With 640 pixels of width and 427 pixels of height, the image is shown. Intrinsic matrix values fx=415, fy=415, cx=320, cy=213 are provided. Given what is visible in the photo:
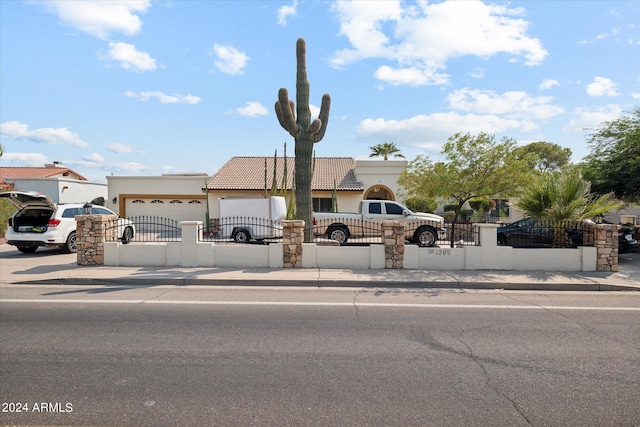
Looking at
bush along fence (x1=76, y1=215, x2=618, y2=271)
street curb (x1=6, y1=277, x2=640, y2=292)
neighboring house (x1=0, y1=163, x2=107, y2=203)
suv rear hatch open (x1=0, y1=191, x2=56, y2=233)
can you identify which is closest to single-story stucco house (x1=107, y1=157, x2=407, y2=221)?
neighboring house (x1=0, y1=163, x2=107, y2=203)

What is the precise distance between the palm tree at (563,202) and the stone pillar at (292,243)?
709 centimetres

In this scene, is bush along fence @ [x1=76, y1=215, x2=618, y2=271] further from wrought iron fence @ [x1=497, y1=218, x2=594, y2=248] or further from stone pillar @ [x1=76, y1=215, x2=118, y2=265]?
wrought iron fence @ [x1=497, y1=218, x2=594, y2=248]

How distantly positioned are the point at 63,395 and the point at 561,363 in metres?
5.32

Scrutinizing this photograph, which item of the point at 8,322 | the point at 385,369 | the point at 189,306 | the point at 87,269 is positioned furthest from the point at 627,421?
the point at 87,269

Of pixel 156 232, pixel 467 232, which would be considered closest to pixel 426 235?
pixel 467 232

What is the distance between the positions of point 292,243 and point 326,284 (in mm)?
2226

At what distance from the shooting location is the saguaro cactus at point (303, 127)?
12.6m

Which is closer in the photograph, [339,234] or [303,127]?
[303,127]

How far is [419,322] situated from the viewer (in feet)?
21.5

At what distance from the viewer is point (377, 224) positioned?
54.5 feet

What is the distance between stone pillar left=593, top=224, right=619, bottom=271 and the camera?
11375 millimetres

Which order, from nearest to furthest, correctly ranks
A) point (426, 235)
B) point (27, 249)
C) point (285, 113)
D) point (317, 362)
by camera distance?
point (317, 362) < point (285, 113) < point (27, 249) < point (426, 235)

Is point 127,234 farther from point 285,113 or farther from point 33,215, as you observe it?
point 285,113

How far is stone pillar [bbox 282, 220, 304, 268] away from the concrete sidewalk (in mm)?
457
